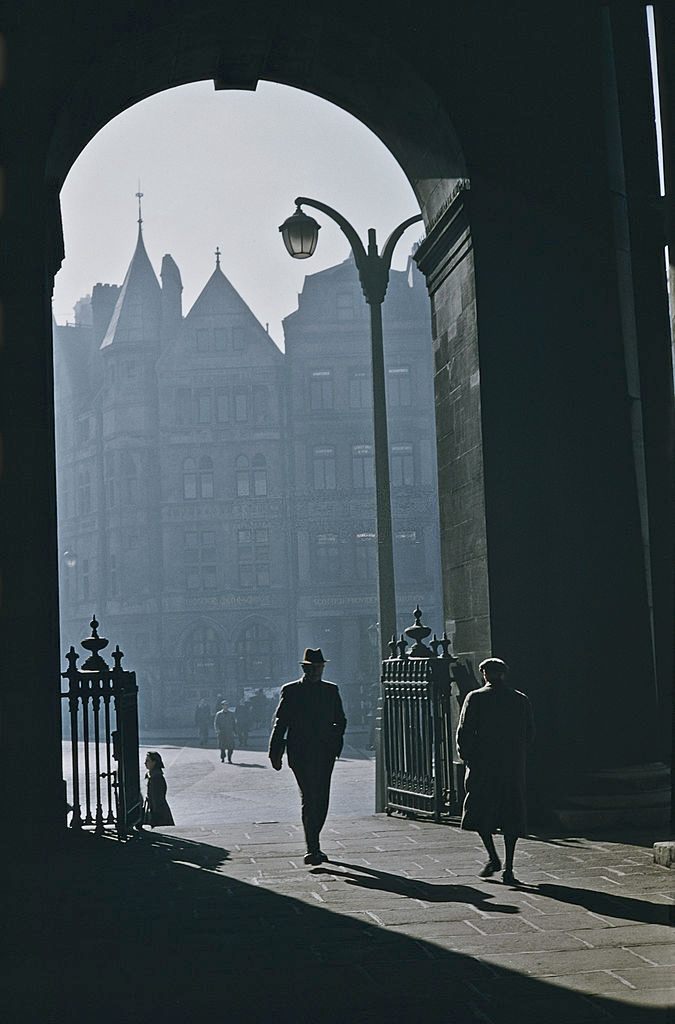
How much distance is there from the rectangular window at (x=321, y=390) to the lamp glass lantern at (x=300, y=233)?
4132 cm

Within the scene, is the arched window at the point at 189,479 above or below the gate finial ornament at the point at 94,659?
above

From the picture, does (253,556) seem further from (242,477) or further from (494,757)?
(494,757)

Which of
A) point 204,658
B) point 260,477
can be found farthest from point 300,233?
point 260,477

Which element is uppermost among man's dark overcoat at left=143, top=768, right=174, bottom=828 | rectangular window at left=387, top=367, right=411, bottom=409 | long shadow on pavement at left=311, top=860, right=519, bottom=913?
rectangular window at left=387, top=367, right=411, bottom=409

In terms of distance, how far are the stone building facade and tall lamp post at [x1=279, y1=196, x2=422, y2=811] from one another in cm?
3903

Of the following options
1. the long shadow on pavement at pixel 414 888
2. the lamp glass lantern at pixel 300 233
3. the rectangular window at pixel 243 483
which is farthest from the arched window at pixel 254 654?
the long shadow on pavement at pixel 414 888

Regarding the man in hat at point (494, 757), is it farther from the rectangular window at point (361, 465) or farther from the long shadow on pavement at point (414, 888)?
the rectangular window at point (361, 465)

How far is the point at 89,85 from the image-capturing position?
428 inches

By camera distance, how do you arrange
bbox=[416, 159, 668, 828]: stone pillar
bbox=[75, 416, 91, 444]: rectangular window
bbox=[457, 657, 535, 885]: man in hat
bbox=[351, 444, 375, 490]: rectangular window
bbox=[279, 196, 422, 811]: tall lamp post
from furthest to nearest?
bbox=[75, 416, 91, 444]: rectangular window, bbox=[351, 444, 375, 490]: rectangular window, bbox=[279, 196, 422, 811]: tall lamp post, bbox=[416, 159, 668, 828]: stone pillar, bbox=[457, 657, 535, 885]: man in hat

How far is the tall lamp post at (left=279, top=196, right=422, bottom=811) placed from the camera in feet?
46.4

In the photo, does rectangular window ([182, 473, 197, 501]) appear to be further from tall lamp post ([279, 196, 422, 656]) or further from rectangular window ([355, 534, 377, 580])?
tall lamp post ([279, 196, 422, 656])

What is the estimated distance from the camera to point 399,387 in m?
57.1

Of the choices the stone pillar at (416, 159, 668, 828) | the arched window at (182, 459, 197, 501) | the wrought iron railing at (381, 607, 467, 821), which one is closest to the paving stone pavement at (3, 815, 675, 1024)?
the stone pillar at (416, 159, 668, 828)

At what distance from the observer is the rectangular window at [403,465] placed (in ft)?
187
